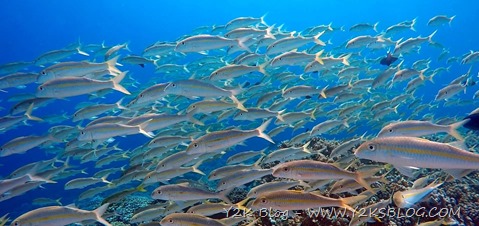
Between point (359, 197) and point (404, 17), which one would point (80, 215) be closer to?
point (359, 197)

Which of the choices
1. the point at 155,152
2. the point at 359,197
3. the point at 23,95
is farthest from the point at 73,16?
the point at 359,197

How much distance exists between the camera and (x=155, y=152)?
24.9 ft

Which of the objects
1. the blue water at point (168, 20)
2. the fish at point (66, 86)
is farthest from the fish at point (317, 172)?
the blue water at point (168, 20)

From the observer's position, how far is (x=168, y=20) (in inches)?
3061

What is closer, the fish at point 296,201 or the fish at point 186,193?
the fish at point 296,201

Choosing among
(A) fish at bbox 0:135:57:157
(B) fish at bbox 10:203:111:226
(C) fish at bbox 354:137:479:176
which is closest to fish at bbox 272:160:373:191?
(C) fish at bbox 354:137:479:176

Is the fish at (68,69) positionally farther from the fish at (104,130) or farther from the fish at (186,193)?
the fish at (186,193)

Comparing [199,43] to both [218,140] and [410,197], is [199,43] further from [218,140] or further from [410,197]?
[410,197]

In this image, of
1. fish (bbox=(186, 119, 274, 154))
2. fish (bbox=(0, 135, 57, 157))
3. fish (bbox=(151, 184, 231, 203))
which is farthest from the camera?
fish (bbox=(0, 135, 57, 157))

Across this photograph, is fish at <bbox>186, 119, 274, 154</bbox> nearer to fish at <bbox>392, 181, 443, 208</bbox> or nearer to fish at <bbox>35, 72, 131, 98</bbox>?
fish at <bbox>35, 72, 131, 98</bbox>

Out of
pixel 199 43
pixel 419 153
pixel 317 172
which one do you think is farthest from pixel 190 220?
pixel 199 43

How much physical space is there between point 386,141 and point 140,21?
7675 centimetres

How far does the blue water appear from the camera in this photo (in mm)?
55438

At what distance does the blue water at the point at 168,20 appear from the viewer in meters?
55.4
